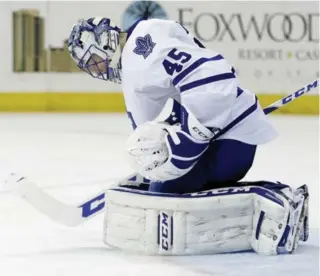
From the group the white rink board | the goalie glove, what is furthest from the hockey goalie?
the white rink board

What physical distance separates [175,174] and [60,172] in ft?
4.79

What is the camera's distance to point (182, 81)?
1.75m

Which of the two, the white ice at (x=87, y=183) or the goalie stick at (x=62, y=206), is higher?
the goalie stick at (x=62, y=206)

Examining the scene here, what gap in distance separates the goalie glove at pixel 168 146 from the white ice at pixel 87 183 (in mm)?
203

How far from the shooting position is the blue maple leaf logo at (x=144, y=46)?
1787 mm

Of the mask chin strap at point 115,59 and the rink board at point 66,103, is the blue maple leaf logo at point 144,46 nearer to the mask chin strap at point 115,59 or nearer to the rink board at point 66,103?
the mask chin strap at point 115,59

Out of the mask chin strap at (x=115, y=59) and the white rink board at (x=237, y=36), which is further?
the white rink board at (x=237, y=36)

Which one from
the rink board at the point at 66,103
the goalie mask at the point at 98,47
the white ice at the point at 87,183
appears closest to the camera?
the white ice at the point at 87,183

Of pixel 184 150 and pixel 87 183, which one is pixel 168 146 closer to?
pixel 184 150

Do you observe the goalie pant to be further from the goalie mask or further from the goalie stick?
the goalie mask

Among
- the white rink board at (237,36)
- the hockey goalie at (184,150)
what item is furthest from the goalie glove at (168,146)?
the white rink board at (237,36)

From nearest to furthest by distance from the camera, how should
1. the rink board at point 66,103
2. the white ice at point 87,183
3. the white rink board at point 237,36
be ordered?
the white ice at point 87,183, the white rink board at point 237,36, the rink board at point 66,103

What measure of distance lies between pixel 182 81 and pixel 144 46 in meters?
0.13

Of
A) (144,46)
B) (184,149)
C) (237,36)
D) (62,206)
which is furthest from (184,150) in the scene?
(237,36)
